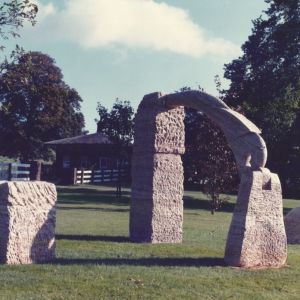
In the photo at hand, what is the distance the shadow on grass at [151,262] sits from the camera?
8094mm

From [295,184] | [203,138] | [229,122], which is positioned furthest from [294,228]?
[295,184]

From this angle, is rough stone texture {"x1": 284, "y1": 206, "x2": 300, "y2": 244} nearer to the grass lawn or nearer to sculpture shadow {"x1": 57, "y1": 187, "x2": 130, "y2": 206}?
the grass lawn

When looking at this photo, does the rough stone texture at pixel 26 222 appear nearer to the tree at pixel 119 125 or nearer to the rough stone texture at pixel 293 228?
the rough stone texture at pixel 293 228

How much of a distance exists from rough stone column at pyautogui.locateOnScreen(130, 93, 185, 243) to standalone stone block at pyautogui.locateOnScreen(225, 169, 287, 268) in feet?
10.1

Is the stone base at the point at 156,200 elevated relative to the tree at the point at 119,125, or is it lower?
lower

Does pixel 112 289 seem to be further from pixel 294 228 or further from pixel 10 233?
pixel 294 228

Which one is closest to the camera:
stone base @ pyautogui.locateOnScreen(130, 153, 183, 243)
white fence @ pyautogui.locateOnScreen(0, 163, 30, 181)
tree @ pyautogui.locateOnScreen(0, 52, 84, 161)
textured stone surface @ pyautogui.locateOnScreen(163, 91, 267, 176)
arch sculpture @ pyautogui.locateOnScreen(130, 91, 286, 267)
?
textured stone surface @ pyautogui.locateOnScreen(163, 91, 267, 176)

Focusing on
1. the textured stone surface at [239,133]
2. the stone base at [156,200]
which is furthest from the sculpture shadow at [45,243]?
the textured stone surface at [239,133]

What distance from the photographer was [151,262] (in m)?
8.34

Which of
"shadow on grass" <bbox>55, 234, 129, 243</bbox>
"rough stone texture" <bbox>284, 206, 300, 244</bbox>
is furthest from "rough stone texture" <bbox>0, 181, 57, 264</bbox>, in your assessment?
"rough stone texture" <bbox>284, 206, 300, 244</bbox>

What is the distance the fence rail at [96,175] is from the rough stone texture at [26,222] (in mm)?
28595

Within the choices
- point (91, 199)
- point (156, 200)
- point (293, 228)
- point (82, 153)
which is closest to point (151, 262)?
point (156, 200)

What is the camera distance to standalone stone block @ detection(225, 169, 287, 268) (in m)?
7.88

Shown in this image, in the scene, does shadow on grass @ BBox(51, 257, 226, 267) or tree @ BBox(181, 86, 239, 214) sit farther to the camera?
tree @ BBox(181, 86, 239, 214)
